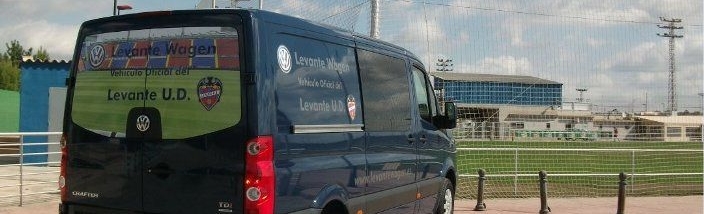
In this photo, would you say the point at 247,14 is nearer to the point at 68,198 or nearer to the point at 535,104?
the point at 68,198

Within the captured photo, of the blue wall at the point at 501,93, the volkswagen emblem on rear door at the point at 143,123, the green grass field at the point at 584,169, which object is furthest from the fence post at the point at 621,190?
the volkswagen emblem on rear door at the point at 143,123

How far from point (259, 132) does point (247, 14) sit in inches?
33.5

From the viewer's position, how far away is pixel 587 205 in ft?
42.8

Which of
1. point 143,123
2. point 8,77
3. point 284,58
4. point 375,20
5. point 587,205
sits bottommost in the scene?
point 587,205

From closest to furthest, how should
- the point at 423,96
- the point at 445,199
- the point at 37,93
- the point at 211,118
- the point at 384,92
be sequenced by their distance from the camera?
the point at 211,118 → the point at 384,92 → the point at 423,96 → the point at 445,199 → the point at 37,93

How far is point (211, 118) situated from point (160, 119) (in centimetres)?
43

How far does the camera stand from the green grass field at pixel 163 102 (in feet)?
16.9

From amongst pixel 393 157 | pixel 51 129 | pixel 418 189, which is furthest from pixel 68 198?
pixel 51 129

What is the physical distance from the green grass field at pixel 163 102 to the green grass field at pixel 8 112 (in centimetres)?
2164

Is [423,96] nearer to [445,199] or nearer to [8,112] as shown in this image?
[445,199]

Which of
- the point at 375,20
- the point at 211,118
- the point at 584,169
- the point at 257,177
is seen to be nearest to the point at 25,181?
the point at 375,20

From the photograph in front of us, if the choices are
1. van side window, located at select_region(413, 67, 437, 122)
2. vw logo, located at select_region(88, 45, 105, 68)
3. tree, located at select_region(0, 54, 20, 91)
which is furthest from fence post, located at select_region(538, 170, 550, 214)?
tree, located at select_region(0, 54, 20, 91)

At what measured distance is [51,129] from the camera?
16.1m

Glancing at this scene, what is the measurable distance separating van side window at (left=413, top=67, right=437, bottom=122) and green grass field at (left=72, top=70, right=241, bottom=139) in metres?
3.29
